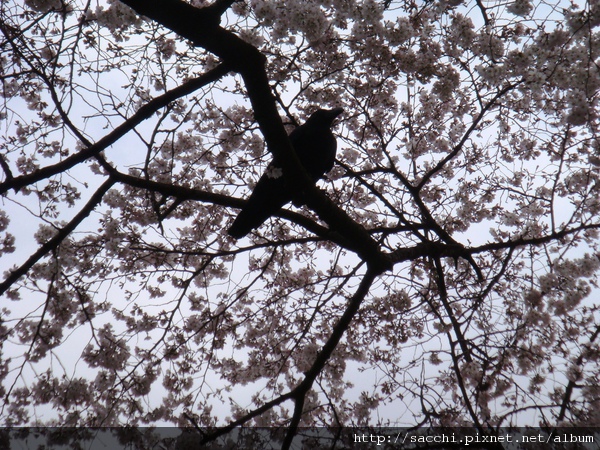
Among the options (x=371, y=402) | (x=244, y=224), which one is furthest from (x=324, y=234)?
(x=371, y=402)

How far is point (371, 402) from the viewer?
4805 mm

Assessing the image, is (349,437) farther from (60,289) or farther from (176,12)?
(176,12)

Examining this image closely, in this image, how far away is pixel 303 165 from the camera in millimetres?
4129

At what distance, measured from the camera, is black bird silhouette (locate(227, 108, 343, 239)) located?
3.58 meters

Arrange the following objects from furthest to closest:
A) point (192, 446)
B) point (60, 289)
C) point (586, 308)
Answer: point (586, 308) → point (60, 289) → point (192, 446)

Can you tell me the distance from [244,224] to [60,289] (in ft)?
6.82

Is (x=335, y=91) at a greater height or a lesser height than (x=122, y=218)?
greater

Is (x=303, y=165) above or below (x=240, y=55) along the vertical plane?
above

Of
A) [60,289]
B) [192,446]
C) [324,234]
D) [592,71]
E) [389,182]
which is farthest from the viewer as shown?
[389,182]

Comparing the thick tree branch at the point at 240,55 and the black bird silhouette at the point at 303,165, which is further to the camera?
the black bird silhouette at the point at 303,165

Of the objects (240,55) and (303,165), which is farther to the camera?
(303,165)

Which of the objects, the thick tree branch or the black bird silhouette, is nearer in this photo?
the thick tree branch

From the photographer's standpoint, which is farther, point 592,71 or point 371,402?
point 371,402

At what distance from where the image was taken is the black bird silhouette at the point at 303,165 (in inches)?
141
